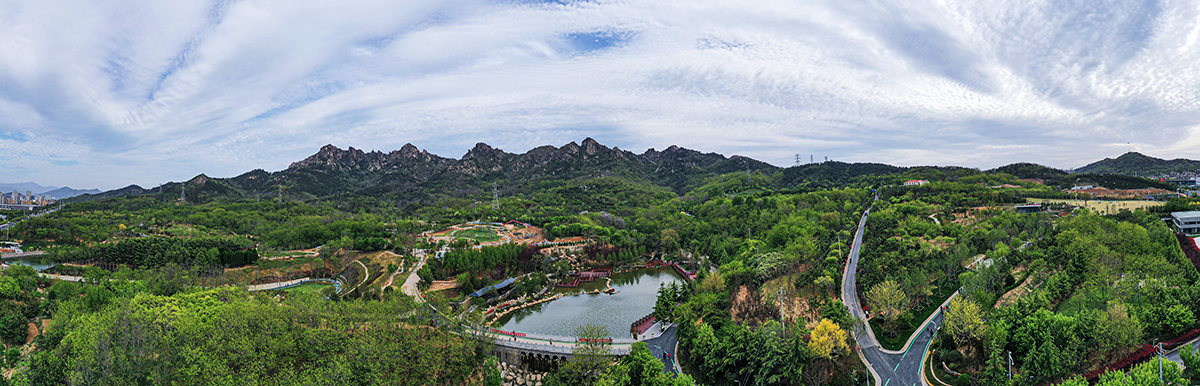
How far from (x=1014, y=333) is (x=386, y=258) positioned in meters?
61.1

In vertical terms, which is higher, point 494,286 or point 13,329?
point 13,329

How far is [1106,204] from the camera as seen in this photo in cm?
5934

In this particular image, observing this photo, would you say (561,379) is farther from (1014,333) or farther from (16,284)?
(16,284)

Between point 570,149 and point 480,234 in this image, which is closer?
point 480,234

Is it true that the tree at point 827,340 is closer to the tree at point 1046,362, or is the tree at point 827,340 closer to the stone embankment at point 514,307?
the tree at point 1046,362

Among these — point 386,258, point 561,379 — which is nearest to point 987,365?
point 561,379

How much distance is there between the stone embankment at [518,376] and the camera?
112 ft

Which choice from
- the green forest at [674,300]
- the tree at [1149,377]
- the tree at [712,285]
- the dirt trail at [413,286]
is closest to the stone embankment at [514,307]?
the green forest at [674,300]

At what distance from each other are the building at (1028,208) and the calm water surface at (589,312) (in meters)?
44.9

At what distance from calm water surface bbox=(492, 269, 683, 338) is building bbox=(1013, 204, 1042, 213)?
147 feet

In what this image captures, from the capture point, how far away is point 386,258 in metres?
63.4

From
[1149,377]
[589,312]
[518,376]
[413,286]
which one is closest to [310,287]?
[413,286]

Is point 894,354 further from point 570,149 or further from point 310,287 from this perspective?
point 570,149

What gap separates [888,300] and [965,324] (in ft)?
16.1
